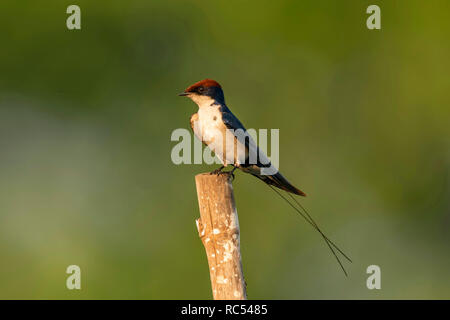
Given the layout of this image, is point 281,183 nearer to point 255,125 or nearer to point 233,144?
point 233,144

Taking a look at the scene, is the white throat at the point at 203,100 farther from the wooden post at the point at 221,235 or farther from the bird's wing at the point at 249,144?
the wooden post at the point at 221,235

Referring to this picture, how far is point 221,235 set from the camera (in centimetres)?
427

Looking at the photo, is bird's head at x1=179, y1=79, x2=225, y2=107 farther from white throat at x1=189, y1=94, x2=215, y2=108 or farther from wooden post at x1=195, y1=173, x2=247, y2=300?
wooden post at x1=195, y1=173, x2=247, y2=300

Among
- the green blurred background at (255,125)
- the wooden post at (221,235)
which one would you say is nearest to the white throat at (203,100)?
the wooden post at (221,235)

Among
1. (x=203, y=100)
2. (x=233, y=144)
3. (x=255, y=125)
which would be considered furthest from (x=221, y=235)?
(x=255, y=125)

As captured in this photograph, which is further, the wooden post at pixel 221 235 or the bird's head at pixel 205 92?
the bird's head at pixel 205 92

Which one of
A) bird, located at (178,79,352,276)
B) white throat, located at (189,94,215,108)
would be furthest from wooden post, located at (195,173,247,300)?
white throat, located at (189,94,215,108)

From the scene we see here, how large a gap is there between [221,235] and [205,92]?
1.66 metres

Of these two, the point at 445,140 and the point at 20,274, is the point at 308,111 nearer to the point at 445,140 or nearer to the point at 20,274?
the point at 445,140

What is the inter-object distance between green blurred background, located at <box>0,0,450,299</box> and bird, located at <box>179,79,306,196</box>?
7.65 metres

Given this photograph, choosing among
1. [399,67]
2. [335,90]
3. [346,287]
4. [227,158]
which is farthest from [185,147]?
[399,67]

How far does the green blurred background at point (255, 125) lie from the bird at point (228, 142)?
765cm

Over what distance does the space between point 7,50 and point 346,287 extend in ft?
26.1

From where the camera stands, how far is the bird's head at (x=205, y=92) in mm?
5605
